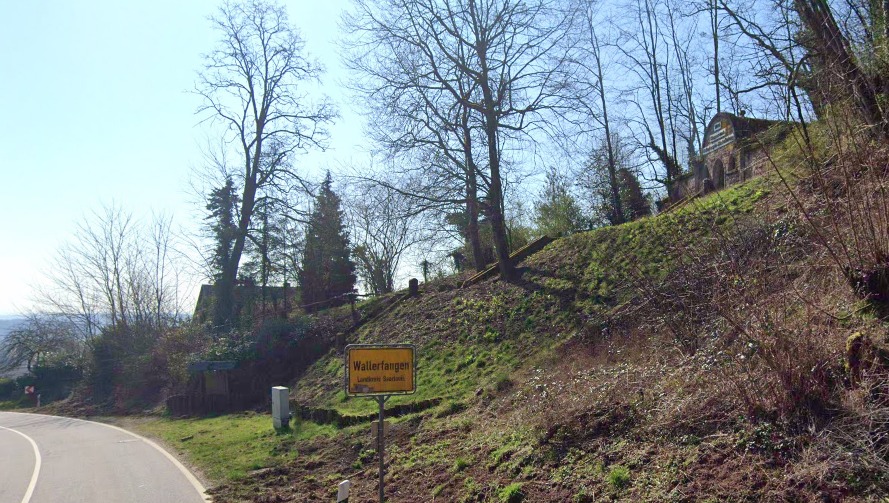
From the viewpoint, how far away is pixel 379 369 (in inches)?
314

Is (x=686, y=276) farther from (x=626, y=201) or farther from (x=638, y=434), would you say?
(x=626, y=201)

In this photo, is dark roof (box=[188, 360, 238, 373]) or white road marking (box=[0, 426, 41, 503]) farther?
dark roof (box=[188, 360, 238, 373])

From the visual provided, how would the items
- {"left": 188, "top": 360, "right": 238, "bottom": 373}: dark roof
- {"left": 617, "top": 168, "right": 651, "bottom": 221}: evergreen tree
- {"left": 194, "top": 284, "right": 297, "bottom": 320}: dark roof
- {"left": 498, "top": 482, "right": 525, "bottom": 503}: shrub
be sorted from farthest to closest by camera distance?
{"left": 194, "top": 284, "right": 297, "bottom": 320}: dark roof
{"left": 617, "top": 168, "right": 651, "bottom": 221}: evergreen tree
{"left": 188, "top": 360, "right": 238, "bottom": 373}: dark roof
{"left": 498, "top": 482, "right": 525, "bottom": 503}: shrub

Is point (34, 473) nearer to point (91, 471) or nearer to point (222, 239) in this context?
point (91, 471)

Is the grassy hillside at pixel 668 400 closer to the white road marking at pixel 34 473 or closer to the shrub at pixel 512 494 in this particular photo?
the shrub at pixel 512 494

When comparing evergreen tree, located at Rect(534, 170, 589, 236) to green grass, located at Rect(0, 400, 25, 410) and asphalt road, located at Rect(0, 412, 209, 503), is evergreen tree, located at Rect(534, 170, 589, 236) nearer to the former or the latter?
asphalt road, located at Rect(0, 412, 209, 503)

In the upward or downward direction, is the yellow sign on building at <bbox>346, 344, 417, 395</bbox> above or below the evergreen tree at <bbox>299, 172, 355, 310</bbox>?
below

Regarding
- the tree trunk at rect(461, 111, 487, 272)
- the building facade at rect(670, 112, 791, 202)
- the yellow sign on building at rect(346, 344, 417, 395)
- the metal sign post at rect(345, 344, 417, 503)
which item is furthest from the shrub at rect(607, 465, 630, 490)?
the building facade at rect(670, 112, 791, 202)

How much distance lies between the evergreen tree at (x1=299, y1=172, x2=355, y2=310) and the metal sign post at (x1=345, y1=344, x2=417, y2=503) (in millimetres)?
26612

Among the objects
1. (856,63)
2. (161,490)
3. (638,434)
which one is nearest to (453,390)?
(161,490)

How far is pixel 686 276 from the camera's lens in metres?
9.05

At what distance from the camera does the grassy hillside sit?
5531mm

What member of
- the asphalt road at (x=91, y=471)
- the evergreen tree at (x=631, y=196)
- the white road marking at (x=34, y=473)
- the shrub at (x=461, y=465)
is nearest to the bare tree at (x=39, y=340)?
the white road marking at (x=34, y=473)

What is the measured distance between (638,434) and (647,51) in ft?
102
